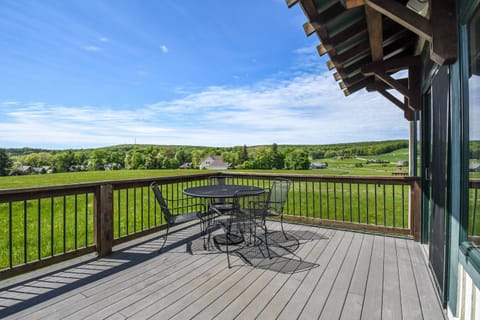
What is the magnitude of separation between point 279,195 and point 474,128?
2.58 meters

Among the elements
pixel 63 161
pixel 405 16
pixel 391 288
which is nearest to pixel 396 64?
pixel 405 16

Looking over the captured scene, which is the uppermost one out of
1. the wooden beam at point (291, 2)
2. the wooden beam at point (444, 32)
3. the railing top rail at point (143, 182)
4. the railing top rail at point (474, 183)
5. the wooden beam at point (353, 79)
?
the wooden beam at point (353, 79)

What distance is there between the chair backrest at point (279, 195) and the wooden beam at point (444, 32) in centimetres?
243

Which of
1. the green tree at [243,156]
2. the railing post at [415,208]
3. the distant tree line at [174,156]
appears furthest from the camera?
the green tree at [243,156]

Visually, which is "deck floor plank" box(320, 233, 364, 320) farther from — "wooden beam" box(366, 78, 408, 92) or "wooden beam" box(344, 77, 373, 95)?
"wooden beam" box(344, 77, 373, 95)

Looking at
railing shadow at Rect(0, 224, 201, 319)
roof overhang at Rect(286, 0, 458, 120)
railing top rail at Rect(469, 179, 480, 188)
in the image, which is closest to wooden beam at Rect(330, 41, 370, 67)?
roof overhang at Rect(286, 0, 458, 120)

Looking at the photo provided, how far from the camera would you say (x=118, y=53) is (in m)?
10.4

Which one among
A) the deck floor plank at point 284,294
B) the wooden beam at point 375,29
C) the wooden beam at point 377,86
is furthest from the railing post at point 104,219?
the wooden beam at point 377,86

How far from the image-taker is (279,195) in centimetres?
376

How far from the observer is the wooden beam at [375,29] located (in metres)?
2.22

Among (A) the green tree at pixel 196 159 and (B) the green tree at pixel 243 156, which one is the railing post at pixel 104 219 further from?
(A) the green tree at pixel 196 159

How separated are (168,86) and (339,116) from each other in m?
11.5

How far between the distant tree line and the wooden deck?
10.8 feet

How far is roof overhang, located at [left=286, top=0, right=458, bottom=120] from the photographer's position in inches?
62.7
